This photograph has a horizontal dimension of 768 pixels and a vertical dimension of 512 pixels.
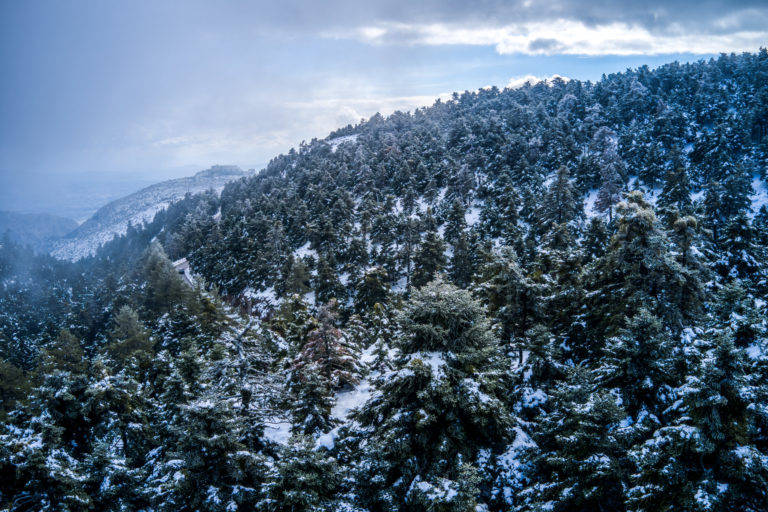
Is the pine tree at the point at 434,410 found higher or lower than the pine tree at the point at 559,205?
lower

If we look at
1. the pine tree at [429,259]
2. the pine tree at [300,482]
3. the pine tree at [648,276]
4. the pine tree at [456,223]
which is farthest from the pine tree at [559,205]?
the pine tree at [300,482]

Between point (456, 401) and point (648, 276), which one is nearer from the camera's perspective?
point (456, 401)

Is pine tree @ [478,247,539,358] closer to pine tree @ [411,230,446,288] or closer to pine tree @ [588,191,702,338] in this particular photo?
pine tree @ [588,191,702,338]

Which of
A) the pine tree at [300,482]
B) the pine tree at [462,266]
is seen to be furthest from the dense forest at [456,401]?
the pine tree at [462,266]

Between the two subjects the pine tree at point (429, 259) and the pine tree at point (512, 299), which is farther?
the pine tree at point (429, 259)

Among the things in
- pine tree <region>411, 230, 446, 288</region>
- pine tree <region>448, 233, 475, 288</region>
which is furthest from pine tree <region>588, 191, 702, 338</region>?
pine tree <region>448, 233, 475, 288</region>

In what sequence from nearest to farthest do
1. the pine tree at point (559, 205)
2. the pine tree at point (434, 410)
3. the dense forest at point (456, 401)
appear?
the dense forest at point (456, 401), the pine tree at point (434, 410), the pine tree at point (559, 205)

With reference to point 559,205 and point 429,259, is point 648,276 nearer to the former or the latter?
point 429,259

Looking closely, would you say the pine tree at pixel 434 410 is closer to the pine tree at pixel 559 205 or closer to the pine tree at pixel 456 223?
the pine tree at pixel 559 205

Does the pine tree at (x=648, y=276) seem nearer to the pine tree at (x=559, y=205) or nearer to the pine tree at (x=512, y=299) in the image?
the pine tree at (x=512, y=299)

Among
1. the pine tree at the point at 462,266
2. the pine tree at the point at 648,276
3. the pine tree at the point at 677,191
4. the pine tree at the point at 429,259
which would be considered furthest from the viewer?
the pine tree at the point at 677,191

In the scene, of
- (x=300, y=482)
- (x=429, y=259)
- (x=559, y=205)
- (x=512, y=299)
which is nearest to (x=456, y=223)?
(x=559, y=205)

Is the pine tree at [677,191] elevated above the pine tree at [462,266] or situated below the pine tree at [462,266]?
above

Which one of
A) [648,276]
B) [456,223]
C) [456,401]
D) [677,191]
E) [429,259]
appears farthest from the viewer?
[456,223]
